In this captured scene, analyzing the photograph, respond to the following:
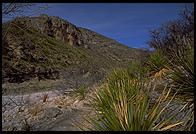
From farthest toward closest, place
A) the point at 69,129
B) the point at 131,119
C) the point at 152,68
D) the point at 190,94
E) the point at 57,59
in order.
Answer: the point at 57,59
the point at 152,68
the point at 190,94
the point at 69,129
the point at 131,119

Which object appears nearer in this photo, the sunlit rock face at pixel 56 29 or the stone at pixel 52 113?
the stone at pixel 52 113

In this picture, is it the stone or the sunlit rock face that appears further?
the sunlit rock face

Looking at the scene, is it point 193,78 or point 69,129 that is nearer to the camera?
point 69,129

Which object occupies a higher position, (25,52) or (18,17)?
(25,52)

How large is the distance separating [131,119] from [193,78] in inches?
65.5

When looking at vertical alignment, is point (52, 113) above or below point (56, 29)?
below

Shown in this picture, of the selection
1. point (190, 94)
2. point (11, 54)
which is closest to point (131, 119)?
point (190, 94)

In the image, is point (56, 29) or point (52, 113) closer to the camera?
point (52, 113)

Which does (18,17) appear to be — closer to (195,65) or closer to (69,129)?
(69,129)

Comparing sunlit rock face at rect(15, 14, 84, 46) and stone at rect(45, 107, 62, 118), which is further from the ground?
sunlit rock face at rect(15, 14, 84, 46)

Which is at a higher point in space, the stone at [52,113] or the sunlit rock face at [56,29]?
the sunlit rock face at [56,29]

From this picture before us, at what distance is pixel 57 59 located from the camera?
1750cm

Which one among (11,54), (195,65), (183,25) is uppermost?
(183,25)

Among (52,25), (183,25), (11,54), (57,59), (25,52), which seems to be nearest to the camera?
(183,25)
